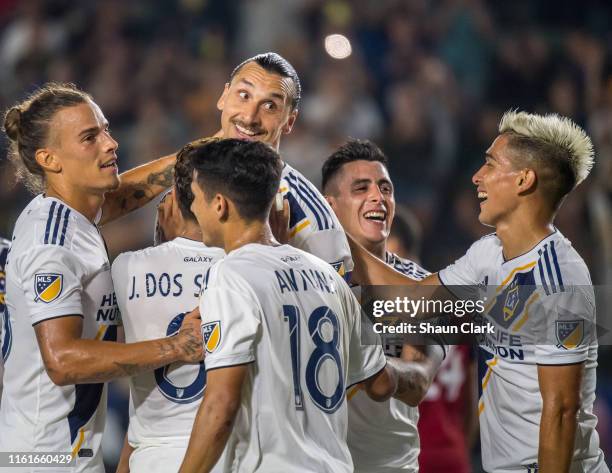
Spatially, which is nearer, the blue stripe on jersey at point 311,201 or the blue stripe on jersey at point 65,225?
the blue stripe on jersey at point 65,225

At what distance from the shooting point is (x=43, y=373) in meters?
3.65

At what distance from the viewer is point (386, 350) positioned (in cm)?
460

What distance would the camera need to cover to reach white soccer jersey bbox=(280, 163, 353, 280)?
4.06 metres

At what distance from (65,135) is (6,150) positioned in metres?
0.53

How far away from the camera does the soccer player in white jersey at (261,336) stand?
306 centimetres

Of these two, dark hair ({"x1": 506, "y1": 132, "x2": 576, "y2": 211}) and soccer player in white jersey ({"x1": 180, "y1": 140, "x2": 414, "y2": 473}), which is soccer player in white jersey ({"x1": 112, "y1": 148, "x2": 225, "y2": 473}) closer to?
soccer player in white jersey ({"x1": 180, "y1": 140, "x2": 414, "y2": 473})

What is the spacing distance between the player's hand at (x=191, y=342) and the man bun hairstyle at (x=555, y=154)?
1682 millimetres

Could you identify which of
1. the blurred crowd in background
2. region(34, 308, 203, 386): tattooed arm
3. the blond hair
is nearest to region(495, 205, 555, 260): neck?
the blond hair

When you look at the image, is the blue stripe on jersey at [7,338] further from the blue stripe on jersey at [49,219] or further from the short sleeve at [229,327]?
the short sleeve at [229,327]

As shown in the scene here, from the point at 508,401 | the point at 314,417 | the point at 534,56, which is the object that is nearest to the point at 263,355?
the point at 314,417

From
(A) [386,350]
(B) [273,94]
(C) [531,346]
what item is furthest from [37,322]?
(C) [531,346]

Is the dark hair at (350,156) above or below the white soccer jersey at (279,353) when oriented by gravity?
above

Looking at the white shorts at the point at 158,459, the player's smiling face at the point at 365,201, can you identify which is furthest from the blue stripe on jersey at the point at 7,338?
the player's smiling face at the point at 365,201

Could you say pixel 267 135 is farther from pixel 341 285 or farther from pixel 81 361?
pixel 81 361
